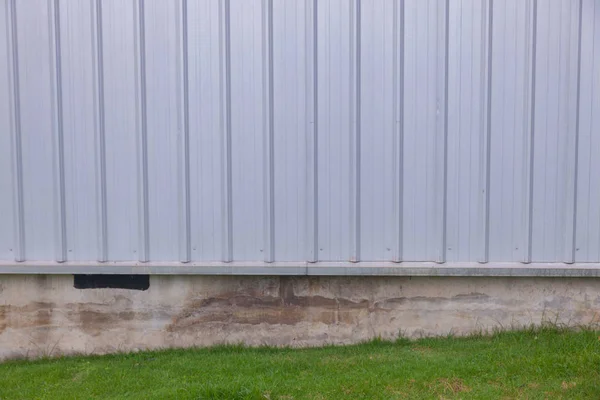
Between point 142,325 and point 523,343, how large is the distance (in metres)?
3.54

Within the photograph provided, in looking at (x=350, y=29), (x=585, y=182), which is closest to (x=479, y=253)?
(x=585, y=182)

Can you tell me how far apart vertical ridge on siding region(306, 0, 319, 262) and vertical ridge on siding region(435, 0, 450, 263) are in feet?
3.77

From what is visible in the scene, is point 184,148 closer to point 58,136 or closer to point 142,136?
point 142,136

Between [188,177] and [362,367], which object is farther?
[188,177]

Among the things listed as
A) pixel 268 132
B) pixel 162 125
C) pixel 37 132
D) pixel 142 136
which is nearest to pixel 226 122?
pixel 268 132

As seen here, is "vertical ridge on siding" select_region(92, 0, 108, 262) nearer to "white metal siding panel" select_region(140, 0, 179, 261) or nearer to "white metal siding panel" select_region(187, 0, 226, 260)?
"white metal siding panel" select_region(140, 0, 179, 261)

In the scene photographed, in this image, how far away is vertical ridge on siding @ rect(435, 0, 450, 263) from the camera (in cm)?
487

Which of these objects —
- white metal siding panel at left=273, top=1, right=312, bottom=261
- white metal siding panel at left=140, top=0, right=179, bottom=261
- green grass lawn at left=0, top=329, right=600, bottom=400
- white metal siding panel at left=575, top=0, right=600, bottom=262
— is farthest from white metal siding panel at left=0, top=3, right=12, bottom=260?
white metal siding panel at left=575, top=0, right=600, bottom=262

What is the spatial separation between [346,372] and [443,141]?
2302 millimetres

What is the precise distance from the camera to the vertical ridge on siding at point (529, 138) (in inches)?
192

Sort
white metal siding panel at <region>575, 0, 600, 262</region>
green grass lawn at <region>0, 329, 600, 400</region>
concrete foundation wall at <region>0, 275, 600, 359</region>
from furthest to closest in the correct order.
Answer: concrete foundation wall at <region>0, 275, 600, 359</region> → white metal siding panel at <region>575, 0, 600, 262</region> → green grass lawn at <region>0, 329, 600, 400</region>

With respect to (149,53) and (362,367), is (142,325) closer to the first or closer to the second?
(362,367)

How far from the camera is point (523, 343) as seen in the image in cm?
466

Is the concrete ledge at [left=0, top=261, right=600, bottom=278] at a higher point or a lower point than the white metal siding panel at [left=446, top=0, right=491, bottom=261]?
lower
